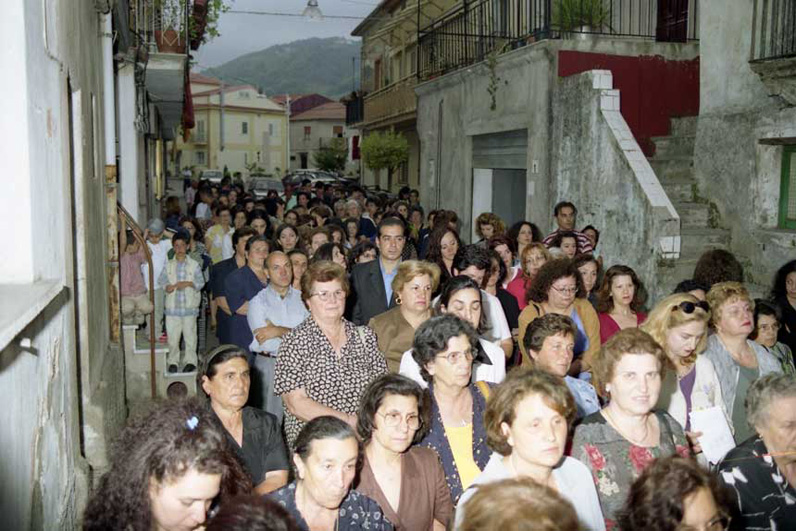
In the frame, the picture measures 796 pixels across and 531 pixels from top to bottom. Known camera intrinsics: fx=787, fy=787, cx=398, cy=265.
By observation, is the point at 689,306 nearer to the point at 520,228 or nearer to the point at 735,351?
the point at 735,351

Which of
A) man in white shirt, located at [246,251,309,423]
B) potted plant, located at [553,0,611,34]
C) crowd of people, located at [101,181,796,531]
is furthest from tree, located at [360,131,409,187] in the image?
man in white shirt, located at [246,251,309,423]

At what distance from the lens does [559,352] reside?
4645 millimetres

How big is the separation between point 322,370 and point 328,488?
1546 mm

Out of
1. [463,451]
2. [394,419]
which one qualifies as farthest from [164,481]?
[463,451]

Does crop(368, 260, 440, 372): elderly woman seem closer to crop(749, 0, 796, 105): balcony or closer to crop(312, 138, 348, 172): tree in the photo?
crop(749, 0, 796, 105): balcony

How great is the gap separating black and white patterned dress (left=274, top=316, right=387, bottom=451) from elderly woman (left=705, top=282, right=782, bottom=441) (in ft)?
7.13

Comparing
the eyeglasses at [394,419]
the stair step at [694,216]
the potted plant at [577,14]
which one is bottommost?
the eyeglasses at [394,419]

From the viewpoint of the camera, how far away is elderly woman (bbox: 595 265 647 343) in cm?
634

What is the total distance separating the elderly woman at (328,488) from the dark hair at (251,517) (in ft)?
2.35

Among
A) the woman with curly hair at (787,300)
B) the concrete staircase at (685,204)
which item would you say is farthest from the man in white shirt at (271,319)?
the concrete staircase at (685,204)

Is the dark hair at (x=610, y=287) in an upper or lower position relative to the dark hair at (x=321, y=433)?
upper

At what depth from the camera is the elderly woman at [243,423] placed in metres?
4.21

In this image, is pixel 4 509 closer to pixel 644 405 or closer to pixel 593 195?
pixel 644 405

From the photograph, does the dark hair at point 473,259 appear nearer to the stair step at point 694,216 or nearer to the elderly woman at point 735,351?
the elderly woman at point 735,351
